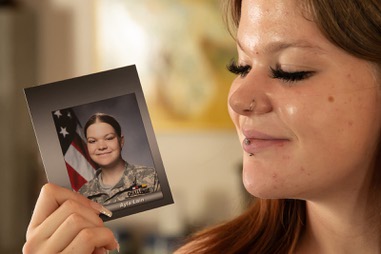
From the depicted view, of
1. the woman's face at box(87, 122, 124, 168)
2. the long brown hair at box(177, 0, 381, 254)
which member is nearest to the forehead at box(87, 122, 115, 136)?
the woman's face at box(87, 122, 124, 168)

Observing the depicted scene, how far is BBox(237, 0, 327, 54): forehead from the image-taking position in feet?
3.38

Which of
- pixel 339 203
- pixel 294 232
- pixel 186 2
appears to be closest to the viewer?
pixel 339 203

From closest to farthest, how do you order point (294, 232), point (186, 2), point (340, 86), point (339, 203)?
1. point (340, 86)
2. point (339, 203)
3. point (294, 232)
4. point (186, 2)

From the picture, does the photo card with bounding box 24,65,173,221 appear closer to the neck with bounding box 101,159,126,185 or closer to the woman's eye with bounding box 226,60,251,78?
the neck with bounding box 101,159,126,185

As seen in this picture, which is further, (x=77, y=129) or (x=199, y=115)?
(x=199, y=115)

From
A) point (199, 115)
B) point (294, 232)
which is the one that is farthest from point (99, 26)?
point (294, 232)

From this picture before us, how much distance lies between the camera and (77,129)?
113 cm

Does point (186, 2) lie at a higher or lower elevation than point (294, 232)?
higher

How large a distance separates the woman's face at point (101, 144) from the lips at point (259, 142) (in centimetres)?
24

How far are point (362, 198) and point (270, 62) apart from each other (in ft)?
1.04

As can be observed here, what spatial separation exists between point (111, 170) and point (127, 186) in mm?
42

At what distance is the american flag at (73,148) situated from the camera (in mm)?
1123

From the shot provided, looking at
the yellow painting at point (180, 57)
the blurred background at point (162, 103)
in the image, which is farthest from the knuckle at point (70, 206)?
the yellow painting at point (180, 57)

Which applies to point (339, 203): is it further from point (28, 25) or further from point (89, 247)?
point (28, 25)
